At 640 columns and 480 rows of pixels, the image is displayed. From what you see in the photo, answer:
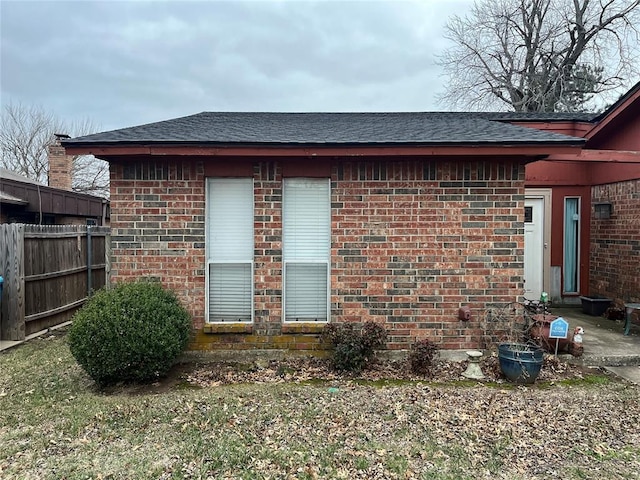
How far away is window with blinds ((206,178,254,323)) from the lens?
18.6 ft

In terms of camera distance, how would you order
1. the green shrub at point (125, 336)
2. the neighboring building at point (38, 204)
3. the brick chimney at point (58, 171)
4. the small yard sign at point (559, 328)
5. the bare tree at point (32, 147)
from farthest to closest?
the bare tree at point (32, 147)
the brick chimney at point (58, 171)
the neighboring building at point (38, 204)
the small yard sign at point (559, 328)
the green shrub at point (125, 336)

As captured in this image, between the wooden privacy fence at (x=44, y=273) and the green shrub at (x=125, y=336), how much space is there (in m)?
2.02

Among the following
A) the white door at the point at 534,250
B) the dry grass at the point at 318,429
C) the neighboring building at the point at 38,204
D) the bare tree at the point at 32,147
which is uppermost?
the bare tree at the point at 32,147

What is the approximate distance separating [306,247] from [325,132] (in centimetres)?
163

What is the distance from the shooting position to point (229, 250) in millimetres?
5707

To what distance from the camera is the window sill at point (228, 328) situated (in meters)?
5.59

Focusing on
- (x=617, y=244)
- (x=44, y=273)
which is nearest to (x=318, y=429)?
(x=44, y=273)

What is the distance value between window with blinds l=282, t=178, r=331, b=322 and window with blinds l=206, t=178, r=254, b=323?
485mm

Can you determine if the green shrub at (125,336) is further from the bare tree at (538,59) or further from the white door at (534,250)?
the bare tree at (538,59)

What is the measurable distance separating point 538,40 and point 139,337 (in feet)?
74.1

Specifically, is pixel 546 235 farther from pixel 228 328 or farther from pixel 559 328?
pixel 228 328

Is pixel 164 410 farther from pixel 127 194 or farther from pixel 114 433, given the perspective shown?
pixel 127 194

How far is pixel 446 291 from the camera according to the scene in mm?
5629

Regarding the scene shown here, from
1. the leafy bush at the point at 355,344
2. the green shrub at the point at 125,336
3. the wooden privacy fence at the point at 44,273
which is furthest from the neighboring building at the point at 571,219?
the wooden privacy fence at the point at 44,273
